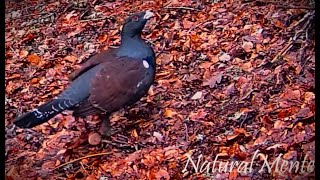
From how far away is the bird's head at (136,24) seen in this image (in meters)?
1.34

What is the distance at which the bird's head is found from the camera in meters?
1.34

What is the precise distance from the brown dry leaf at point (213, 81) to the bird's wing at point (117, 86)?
0.44 feet

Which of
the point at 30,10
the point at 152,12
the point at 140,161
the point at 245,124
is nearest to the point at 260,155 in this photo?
the point at 245,124

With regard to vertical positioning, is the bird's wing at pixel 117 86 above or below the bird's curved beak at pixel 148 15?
below

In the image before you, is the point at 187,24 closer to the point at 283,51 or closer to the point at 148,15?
the point at 148,15

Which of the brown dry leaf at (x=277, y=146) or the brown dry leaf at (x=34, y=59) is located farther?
the brown dry leaf at (x=34, y=59)

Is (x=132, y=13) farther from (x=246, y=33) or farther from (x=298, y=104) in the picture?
(x=298, y=104)

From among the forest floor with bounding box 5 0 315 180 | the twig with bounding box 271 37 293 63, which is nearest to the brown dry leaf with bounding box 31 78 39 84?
the forest floor with bounding box 5 0 315 180

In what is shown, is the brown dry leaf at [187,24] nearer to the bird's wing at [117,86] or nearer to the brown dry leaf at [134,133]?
the bird's wing at [117,86]

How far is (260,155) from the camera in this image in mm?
1287

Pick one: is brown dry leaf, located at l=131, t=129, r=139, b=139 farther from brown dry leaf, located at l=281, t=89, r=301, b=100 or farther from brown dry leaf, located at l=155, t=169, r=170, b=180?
brown dry leaf, located at l=281, t=89, r=301, b=100

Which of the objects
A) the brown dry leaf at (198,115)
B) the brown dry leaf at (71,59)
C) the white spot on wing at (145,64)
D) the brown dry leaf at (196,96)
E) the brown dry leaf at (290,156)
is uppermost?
A: the white spot on wing at (145,64)

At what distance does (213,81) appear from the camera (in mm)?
1356

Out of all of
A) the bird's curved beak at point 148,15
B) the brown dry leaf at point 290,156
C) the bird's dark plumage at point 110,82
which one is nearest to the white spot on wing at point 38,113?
the bird's dark plumage at point 110,82
